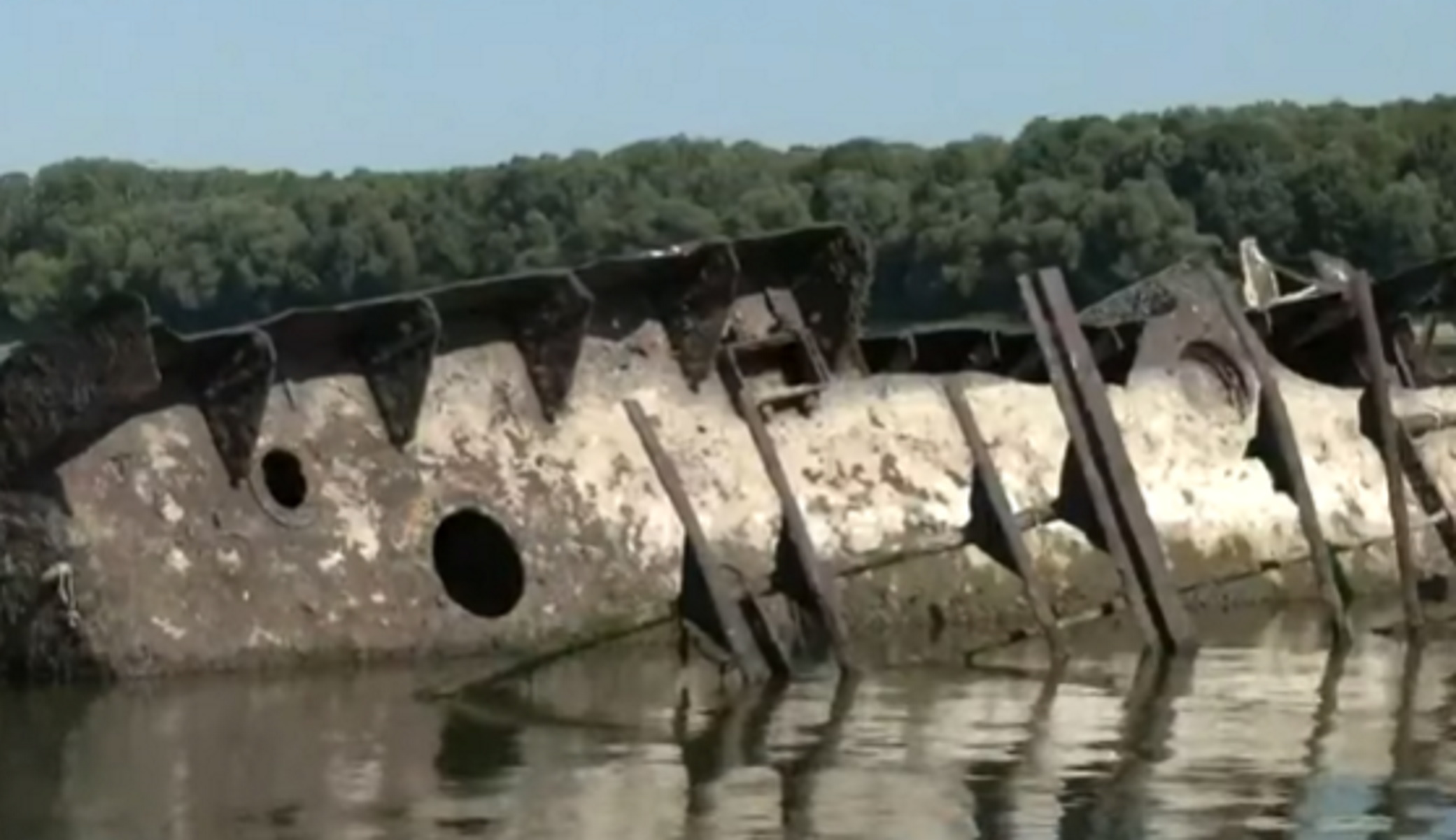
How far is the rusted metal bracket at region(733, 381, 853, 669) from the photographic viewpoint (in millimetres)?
16125

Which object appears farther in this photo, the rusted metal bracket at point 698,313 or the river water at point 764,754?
the rusted metal bracket at point 698,313

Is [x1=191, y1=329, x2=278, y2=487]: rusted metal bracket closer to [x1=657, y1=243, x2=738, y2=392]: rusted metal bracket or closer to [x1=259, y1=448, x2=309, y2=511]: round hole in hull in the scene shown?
[x1=259, y1=448, x2=309, y2=511]: round hole in hull

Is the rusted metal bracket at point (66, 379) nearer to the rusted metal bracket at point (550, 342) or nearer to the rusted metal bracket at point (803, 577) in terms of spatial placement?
the rusted metal bracket at point (550, 342)

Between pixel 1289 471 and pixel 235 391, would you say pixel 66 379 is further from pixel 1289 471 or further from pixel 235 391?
pixel 1289 471

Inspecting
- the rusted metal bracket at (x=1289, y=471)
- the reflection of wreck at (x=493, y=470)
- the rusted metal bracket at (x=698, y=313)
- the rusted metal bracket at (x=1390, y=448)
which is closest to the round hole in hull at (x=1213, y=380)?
the reflection of wreck at (x=493, y=470)

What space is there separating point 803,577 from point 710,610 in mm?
512

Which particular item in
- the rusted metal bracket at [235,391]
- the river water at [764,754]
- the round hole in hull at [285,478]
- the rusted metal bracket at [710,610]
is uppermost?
the rusted metal bracket at [235,391]

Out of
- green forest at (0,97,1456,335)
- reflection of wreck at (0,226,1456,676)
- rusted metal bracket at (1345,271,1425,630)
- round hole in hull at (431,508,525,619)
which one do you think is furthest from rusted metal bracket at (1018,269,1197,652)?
green forest at (0,97,1456,335)

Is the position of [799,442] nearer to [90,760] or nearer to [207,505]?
[207,505]

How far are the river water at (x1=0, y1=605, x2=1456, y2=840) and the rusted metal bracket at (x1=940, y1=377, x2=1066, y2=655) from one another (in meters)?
0.30

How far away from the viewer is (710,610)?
15914mm

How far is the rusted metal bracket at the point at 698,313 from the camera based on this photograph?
17984 mm

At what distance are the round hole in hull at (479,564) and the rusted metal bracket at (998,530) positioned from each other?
7.63ft

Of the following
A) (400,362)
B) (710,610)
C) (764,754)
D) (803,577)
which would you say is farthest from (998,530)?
(764,754)
